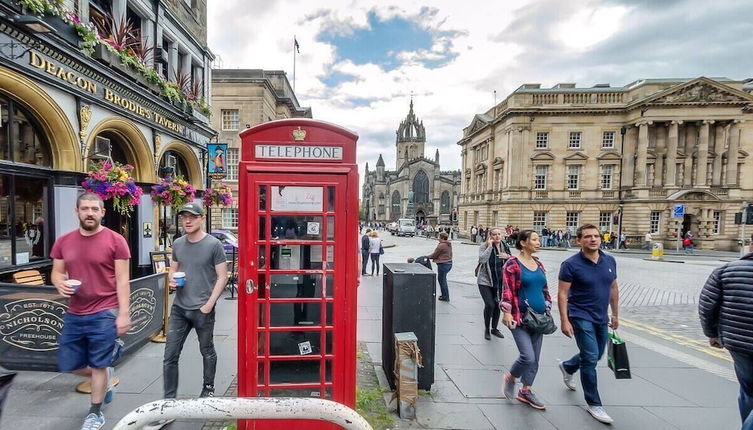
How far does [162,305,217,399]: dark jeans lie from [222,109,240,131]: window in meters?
22.8

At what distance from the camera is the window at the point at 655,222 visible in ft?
106

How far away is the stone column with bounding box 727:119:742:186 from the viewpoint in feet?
106

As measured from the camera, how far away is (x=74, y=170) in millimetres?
6699

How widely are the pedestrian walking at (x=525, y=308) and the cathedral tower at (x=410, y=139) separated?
294 ft

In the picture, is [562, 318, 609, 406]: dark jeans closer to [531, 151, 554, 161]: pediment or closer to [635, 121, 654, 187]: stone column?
[531, 151, 554, 161]: pediment

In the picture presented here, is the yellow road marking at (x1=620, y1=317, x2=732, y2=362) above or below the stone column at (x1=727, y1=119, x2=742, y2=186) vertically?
below

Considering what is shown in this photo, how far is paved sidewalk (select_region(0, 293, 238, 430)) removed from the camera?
3.21 metres

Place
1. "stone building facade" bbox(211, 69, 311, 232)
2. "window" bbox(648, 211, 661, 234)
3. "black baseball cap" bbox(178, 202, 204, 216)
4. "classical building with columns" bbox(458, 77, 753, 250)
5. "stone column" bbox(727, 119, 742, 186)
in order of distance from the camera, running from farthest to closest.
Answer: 1. "stone column" bbox(727, 119, 742, 186)
2. "window" bbox(648, 211, 661, 234)
3. "classical building with columns" bbox(458, 77, 753, 250)
4. "stone building facade" bbox(211, 69, 311, 232)
5. "black baseball cap" bbox(178, 202, 204, 216)

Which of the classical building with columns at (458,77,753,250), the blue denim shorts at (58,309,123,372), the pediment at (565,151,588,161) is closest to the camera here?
the blue denim shorts at (58,309,123,372)

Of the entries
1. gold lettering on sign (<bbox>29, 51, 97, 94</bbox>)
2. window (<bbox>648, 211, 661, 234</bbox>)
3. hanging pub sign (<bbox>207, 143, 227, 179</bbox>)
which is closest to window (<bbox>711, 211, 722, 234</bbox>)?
window (<bbox>648, 211, 661, 234</bbox>)

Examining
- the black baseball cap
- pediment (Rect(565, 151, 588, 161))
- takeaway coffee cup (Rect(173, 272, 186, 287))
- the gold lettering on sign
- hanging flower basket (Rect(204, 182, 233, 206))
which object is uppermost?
pediment (Rect(565, 151, 588, 161))

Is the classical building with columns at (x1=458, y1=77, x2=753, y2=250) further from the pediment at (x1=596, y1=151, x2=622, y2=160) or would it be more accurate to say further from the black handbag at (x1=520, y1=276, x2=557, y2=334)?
the black handbag at (x1=520, y1=276, x2=557, y2=334)

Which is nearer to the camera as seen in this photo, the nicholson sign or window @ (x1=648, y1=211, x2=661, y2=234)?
the nicholson sign

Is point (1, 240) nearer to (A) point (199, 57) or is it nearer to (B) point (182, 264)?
(B) point (182, 264)
